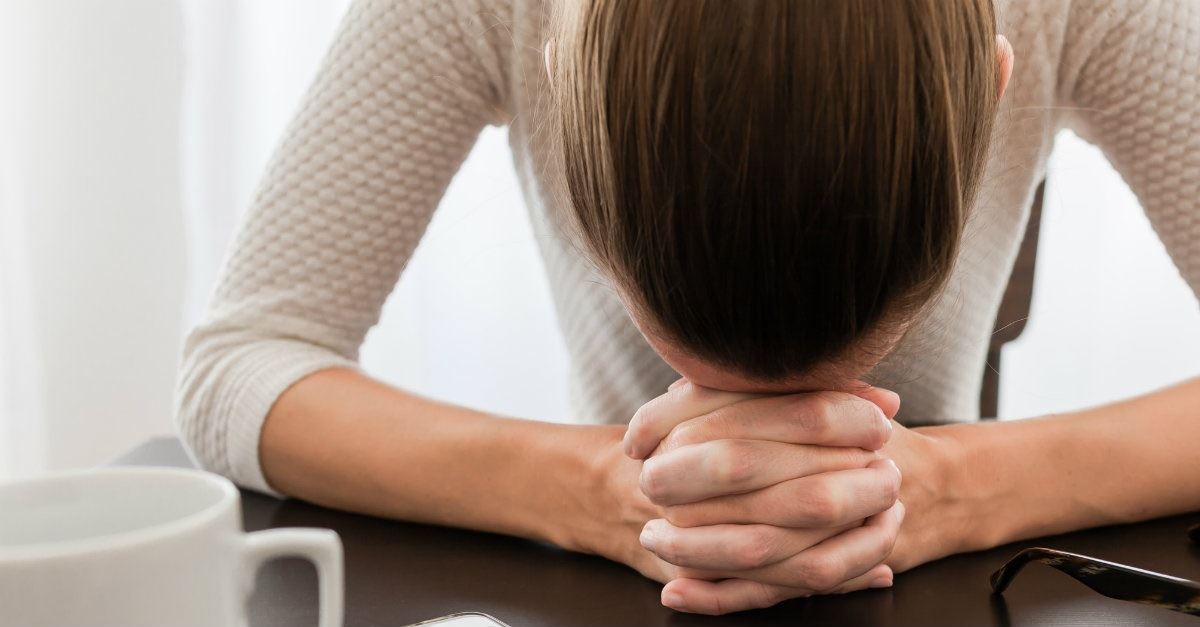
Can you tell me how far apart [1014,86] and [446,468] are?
1.59 ft

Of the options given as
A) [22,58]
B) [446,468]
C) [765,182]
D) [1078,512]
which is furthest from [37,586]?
[22,58]

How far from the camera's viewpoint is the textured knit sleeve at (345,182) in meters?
0.78

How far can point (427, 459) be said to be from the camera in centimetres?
65

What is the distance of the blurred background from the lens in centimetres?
165

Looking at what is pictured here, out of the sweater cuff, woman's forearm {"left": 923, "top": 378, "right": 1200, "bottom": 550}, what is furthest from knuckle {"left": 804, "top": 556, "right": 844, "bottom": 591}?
the sweater cuff

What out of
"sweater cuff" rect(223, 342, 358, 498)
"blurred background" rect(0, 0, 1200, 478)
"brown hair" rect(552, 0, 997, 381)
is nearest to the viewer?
"brown hair" rect(552, 0, 997, 381)

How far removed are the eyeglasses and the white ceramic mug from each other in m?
0.29

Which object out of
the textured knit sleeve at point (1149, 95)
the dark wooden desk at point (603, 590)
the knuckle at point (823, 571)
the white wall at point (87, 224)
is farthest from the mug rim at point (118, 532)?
the white wall at point (87, 224)

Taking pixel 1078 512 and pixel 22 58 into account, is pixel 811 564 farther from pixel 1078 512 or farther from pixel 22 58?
pixel 22 58

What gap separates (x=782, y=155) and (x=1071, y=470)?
331 millimetres

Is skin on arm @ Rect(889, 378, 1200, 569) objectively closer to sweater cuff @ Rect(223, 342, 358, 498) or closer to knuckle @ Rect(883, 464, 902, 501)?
knuckle @ Rect(883, 464, 902, 501)

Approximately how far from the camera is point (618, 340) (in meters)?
0.94

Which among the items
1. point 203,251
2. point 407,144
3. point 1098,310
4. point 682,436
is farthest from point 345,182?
point 1098,310

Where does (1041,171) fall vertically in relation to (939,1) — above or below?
below
